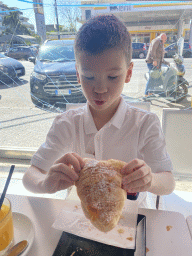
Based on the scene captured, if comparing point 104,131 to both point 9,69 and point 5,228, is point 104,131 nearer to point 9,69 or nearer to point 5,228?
point 5,228

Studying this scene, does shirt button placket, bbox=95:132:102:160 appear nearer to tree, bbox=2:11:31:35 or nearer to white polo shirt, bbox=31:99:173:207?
white polo shirt, bbox=31:99:173:207

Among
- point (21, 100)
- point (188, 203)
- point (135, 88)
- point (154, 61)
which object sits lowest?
point (188, 203)

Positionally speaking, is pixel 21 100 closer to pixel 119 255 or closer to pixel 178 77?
pixel 178 77

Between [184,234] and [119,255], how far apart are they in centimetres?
25

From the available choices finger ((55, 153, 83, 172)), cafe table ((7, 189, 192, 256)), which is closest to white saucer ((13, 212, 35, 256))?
cafe table ((7, 189, 192, 256))

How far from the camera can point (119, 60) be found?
2.56 feet

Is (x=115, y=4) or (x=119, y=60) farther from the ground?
(x=115, y=4)

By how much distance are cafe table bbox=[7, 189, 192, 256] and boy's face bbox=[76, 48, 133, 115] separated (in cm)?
45

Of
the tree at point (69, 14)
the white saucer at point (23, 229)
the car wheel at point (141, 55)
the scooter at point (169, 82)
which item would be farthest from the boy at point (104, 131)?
the scooter at point (169, 82)

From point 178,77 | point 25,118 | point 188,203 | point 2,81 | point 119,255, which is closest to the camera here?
point 119,255

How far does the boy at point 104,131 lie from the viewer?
71 centimetres

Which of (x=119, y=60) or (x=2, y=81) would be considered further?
(x=2, y=81)

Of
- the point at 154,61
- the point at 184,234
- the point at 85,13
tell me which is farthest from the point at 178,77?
the point at 184,234

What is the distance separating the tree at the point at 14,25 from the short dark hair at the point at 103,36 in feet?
4.95
